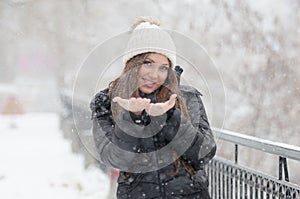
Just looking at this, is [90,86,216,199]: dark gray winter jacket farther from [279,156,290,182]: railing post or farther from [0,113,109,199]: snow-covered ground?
[0,113,109,199]: snow-covered ground

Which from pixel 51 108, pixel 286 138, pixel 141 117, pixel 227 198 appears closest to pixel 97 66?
pixel 141 117

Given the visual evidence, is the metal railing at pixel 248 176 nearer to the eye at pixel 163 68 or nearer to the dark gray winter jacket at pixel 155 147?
the dark gray winter jacket at pixel 155 147

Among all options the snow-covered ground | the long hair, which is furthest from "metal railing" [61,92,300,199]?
the snow-covered ground

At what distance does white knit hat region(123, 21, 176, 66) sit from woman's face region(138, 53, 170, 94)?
0.05 metres

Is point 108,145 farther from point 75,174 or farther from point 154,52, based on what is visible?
point 75,174

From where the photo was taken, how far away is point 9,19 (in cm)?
2377

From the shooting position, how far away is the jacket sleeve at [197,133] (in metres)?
2.13

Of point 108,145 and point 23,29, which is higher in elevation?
point 23,29

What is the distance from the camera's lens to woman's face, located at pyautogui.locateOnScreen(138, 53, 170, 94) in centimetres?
217

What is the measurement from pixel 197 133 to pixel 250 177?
1853 mm

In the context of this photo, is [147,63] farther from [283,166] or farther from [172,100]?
[283,166]

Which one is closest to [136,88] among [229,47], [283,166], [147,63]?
[147,63]

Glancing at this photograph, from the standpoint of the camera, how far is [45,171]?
991cm

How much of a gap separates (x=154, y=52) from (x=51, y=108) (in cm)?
2231
